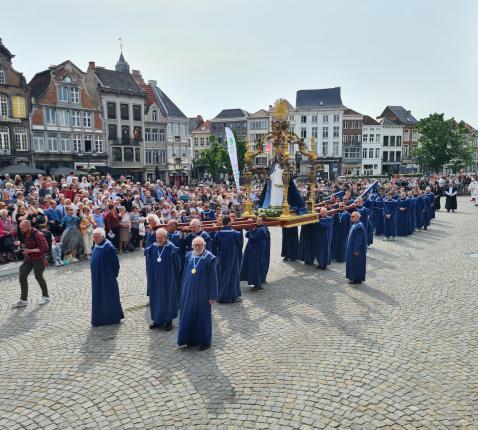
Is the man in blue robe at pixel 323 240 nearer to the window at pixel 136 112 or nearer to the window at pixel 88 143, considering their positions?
the window at pixel 88 143

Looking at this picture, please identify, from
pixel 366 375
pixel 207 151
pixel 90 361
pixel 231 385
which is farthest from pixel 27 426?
pixel 207 151

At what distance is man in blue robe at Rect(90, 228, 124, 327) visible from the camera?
8.41m

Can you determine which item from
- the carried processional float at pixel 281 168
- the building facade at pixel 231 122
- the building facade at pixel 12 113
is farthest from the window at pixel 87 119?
the carried processional float at pixel 281 168

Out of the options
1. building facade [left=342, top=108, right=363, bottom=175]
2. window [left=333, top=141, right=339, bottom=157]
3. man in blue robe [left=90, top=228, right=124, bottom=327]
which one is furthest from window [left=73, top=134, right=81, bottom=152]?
building facade [left=342, top=108, right=363, bottom=175]

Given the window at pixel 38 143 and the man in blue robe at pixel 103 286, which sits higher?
A: the window at pixel 38 143

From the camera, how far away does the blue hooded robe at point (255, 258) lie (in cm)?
1076

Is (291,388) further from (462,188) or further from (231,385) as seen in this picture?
(462,188)

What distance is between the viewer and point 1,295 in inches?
407

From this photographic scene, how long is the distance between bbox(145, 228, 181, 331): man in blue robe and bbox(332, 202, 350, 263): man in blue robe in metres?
7.56

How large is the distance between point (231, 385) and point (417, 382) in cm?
272

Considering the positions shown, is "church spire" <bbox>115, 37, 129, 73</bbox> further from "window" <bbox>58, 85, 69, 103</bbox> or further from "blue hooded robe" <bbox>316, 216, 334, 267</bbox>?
"blue hooded robe" <bbox>316, 216, 334, 267</bbox>

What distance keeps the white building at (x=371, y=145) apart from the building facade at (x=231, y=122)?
20.3m

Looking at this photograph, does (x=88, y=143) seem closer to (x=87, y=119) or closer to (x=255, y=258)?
(x=87, y=119)

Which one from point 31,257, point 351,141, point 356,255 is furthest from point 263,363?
point 351,141
